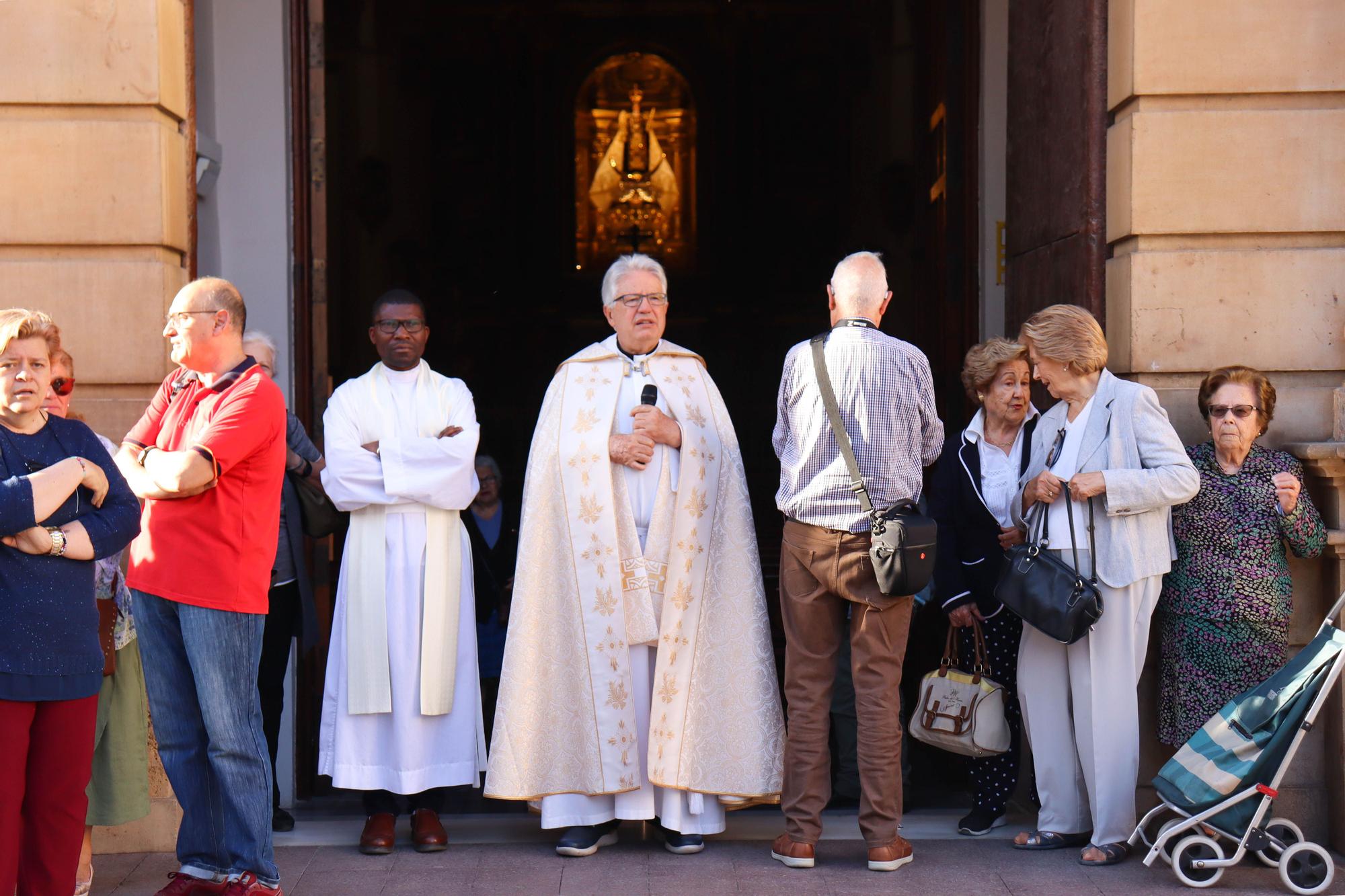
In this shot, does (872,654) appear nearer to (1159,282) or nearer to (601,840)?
(601,840)

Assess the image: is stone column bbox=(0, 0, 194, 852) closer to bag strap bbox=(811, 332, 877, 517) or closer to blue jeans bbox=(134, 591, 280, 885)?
blue jeans bbox=(134, 591, 280, 885)

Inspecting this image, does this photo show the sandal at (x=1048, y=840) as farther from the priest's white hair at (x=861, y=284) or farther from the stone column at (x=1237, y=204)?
the priest's white hair at (x=861, y=284)

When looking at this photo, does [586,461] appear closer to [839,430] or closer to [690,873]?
[839,430]

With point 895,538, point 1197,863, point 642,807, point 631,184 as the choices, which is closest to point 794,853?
point 642,807

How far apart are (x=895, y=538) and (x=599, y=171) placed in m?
9.16

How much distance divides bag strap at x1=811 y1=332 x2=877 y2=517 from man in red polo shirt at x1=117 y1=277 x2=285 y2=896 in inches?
65.0

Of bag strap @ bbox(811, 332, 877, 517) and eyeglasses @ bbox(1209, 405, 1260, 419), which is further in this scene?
eyeglasses @ bbox(1209, 405, 1260, 419)

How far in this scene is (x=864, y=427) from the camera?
15.1ft

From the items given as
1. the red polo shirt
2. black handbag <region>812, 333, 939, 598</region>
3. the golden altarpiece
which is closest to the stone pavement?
black handbag <region>812, 333, 939, 598</region>

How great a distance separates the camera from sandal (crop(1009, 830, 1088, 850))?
16.1 feet

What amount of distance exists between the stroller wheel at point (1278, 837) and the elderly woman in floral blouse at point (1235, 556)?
376 mm

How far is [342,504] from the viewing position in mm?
4980

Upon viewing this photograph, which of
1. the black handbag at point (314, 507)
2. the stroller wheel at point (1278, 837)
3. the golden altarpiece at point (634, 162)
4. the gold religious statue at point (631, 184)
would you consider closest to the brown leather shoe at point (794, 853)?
the stroller wheel at point (1278, 837)

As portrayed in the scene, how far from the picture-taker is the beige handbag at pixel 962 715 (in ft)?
16.3
